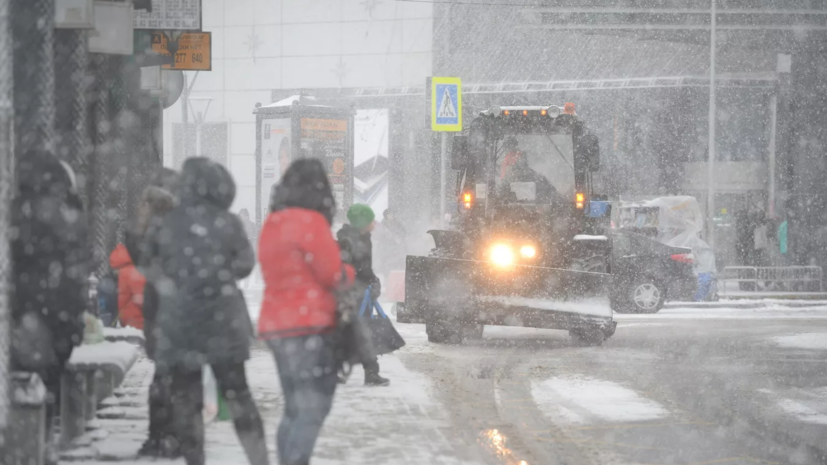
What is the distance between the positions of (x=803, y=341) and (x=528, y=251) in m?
3.76

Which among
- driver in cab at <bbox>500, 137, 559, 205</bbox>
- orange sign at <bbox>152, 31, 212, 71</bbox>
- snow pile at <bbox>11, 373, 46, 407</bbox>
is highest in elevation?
orange sign at <bbox>152, 31, 212, 71</bbox>

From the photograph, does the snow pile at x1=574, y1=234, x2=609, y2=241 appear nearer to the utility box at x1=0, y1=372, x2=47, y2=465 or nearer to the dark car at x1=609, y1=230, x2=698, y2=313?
the dark car at x1=609, y1=230, x2=698, y2=313

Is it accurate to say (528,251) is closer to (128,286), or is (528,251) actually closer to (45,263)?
(128,286)

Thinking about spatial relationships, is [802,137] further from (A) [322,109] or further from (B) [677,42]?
(A) [322,109]

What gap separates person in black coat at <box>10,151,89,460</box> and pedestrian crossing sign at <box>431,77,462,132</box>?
51.8ft

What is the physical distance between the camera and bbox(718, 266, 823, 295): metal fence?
78.1ft

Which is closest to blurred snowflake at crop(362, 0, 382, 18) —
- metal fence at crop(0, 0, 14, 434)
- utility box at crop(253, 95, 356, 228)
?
utility box at crop(253, 95, 356, 228)

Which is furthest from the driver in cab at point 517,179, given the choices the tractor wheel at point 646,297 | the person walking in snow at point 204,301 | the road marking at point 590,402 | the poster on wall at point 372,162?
the poster on wall at point 372,162

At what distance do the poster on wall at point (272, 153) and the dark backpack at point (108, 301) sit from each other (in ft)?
48.2

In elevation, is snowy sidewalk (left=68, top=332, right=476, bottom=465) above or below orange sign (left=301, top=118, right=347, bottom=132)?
below

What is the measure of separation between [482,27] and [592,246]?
19574mm

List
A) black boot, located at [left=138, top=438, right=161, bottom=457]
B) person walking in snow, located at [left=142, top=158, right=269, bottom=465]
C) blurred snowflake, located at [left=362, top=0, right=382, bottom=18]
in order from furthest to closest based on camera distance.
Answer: blurred snowflake, located at [left=362, top=0, right=382, bottom=18]
black boot, located at [left=138, top=438, right=161, bottom=457]
person walking in snow, located at [left=142, top=158, right=269, bottom=465]

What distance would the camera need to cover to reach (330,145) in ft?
79.1

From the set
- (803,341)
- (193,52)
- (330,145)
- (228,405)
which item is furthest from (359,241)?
(330,145)
